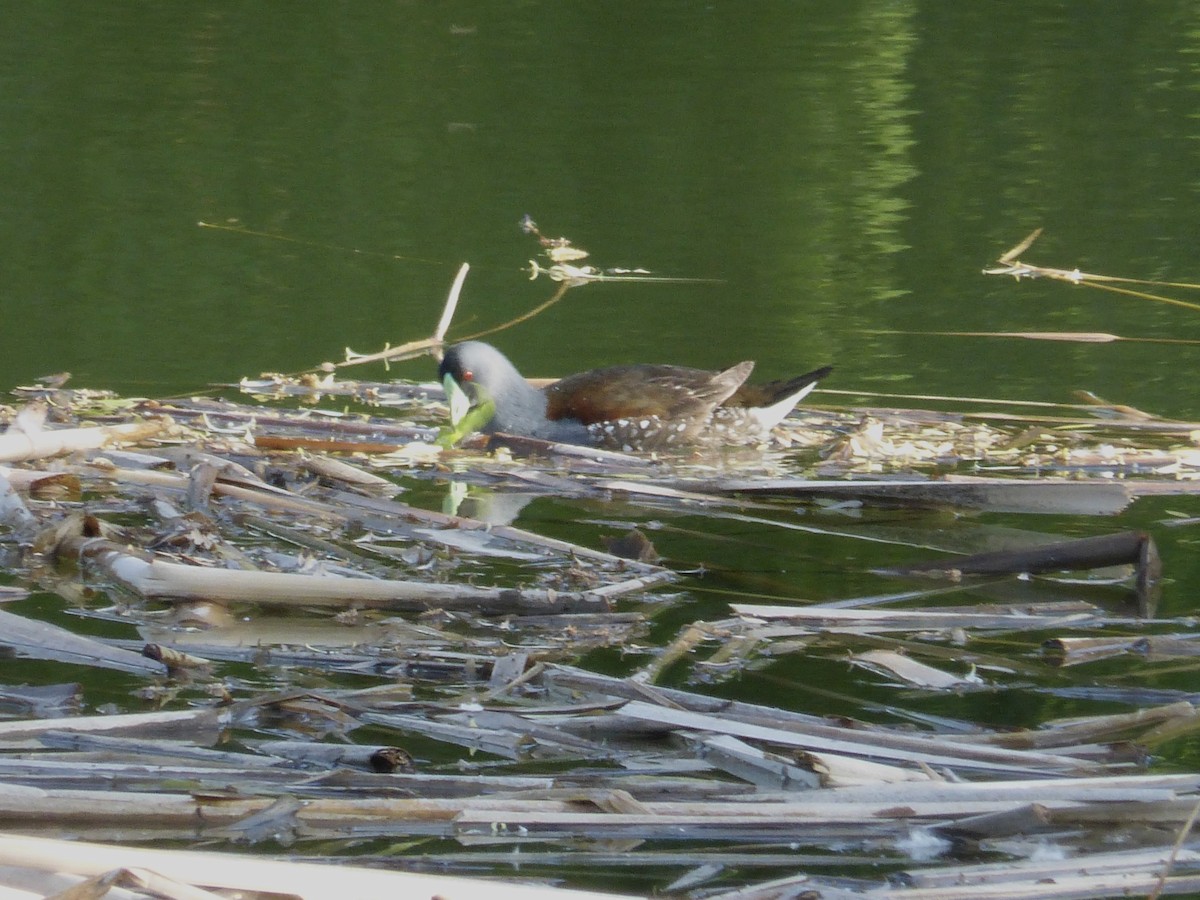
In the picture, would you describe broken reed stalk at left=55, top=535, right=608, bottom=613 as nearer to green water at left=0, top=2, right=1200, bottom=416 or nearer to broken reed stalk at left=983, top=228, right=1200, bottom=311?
green water at left=0, top=2, right=1200, bottom=416

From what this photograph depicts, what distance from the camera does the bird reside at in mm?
8023

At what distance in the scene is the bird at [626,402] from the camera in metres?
8.02

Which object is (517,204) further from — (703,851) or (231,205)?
(703,851)

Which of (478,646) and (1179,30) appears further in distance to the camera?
(1179,30)

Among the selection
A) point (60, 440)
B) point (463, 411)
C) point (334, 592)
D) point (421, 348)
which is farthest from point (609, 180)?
point (334, 592)

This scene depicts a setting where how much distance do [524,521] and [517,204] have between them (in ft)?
21.7

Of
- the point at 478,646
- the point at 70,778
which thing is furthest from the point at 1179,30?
the point at 70,778

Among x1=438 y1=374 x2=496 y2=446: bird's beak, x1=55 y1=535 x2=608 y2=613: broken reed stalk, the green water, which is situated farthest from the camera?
the green water

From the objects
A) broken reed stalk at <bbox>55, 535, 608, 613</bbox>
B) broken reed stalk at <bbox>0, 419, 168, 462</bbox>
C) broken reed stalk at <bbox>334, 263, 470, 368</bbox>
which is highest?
broken reed stalk at <bbox>55, 535, 608, 613</bbox>

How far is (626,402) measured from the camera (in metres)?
8.02

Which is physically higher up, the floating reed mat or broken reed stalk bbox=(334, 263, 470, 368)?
the floating reed mat

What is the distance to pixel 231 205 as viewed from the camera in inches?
522

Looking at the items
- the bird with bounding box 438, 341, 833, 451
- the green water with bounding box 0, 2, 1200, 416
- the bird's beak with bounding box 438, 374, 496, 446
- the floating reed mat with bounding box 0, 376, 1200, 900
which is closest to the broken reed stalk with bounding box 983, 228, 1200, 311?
the green water with bounding box 0, 2, 1200, 416

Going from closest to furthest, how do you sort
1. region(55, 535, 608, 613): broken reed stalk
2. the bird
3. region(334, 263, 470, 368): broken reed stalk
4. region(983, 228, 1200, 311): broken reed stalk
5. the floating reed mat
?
the floating reed mat, region(55, 535, 608, 613): broken reed stalk, the bird, region(334, 263, 470, 368): broken reed stalk, region(983, 228, 1200, 311): broken reed stalk
